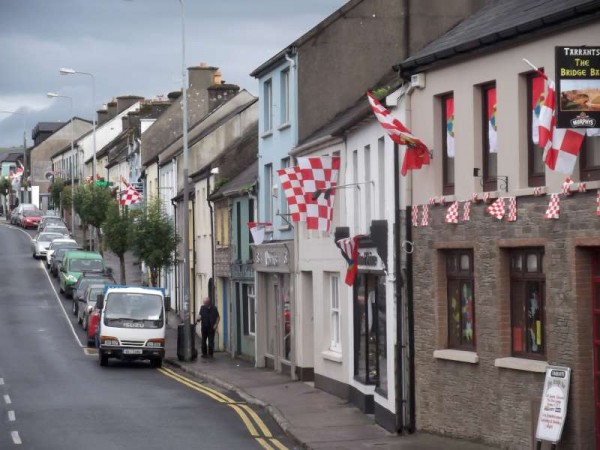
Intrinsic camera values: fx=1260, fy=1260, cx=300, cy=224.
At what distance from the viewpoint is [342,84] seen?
3319cm

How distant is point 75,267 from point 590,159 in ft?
155

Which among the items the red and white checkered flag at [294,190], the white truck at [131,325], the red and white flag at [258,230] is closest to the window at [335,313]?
the red and white checkered flag at [294,190]

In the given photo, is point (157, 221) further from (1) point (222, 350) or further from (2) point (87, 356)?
(2) point (87, 356)

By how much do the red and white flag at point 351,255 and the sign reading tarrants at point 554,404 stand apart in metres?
8.49

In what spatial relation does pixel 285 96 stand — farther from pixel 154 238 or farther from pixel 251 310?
pixel 154 238

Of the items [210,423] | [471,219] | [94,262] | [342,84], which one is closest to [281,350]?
[342,84]

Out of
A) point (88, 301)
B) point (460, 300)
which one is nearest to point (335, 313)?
point (460, 300)

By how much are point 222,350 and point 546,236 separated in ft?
93.8

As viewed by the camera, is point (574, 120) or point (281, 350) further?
point (281, 350)

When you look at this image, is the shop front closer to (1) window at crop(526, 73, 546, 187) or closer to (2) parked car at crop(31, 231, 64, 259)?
(1) window at crop(526, 73, 546, 187)

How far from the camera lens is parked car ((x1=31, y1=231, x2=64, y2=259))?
7896 cm

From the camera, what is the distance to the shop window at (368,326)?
936 inches

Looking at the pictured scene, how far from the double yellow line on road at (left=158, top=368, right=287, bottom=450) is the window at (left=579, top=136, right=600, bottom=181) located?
7414mm

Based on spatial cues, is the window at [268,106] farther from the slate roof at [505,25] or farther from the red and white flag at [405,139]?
the red and white flag at [405,139]
